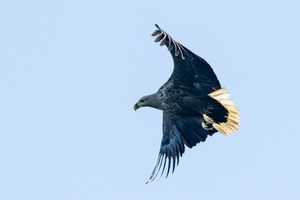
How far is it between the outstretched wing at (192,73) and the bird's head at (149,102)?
0.80 meters

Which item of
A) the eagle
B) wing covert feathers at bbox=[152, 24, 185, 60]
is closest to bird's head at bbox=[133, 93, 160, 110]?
the eagle

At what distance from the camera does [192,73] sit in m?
21.6

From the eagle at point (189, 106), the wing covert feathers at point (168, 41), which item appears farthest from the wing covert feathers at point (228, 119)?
the wing covert feathers at point (168, 41)

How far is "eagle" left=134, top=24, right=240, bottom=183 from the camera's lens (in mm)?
21531

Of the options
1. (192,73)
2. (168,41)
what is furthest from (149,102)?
(168,41)

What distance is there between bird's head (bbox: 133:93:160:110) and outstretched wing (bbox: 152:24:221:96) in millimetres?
800

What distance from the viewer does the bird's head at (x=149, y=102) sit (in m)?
22.6

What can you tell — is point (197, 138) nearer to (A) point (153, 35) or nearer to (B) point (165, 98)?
(B) point (165, 98)

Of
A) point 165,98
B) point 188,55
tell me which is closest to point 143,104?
point 165,98

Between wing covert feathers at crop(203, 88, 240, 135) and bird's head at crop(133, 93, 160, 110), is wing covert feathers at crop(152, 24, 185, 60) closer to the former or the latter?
wing covert feathers at crop(203, 88, 240, 135)

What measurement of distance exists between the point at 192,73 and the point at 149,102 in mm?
1548

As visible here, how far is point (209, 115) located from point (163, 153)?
1477 mm

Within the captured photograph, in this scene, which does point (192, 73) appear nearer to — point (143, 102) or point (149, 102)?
point (149, 102)

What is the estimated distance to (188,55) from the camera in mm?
21141
